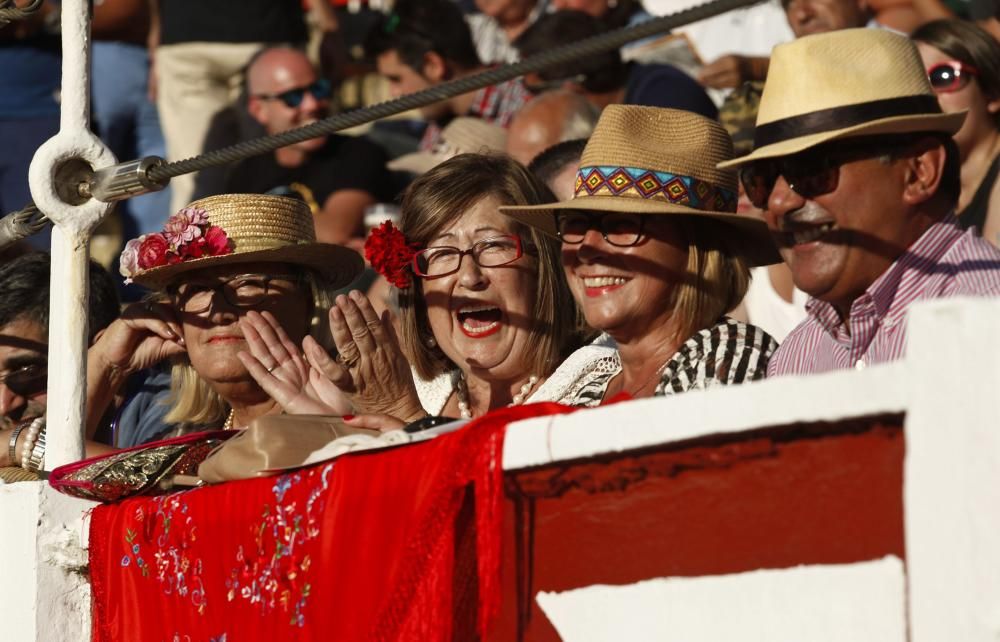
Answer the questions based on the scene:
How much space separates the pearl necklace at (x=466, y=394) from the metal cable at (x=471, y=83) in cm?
108

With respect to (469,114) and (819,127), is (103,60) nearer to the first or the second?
(469,114)

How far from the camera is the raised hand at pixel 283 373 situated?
13.0ft

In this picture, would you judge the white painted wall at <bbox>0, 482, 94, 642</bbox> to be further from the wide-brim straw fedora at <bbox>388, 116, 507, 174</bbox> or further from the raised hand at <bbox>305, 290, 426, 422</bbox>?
the wide-brim straw fedora at <bbox>388, 116, 507, 174</bbox>

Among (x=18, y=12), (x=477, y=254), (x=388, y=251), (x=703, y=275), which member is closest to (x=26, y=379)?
(x=18, y=12)

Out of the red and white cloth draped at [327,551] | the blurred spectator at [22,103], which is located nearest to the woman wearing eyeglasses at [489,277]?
the red and white cloth draped at [327,551]

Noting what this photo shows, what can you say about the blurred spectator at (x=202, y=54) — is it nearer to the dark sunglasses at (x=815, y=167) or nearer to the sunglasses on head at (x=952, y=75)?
the sunglasses on head at (x=952, y=75)

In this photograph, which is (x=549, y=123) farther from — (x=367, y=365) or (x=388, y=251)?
(x=367, y=365)

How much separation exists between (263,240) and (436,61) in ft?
11.3

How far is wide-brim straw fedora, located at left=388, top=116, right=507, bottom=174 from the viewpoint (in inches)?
278

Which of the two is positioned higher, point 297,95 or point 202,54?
point 202,54

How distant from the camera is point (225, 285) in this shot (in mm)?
4816

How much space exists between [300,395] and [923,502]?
7.04 ft

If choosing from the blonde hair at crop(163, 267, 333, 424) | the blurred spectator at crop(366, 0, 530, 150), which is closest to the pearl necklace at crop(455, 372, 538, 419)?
the blonde hair at crop(163, 267, 333, 424)

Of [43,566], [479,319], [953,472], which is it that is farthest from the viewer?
[479,319]
